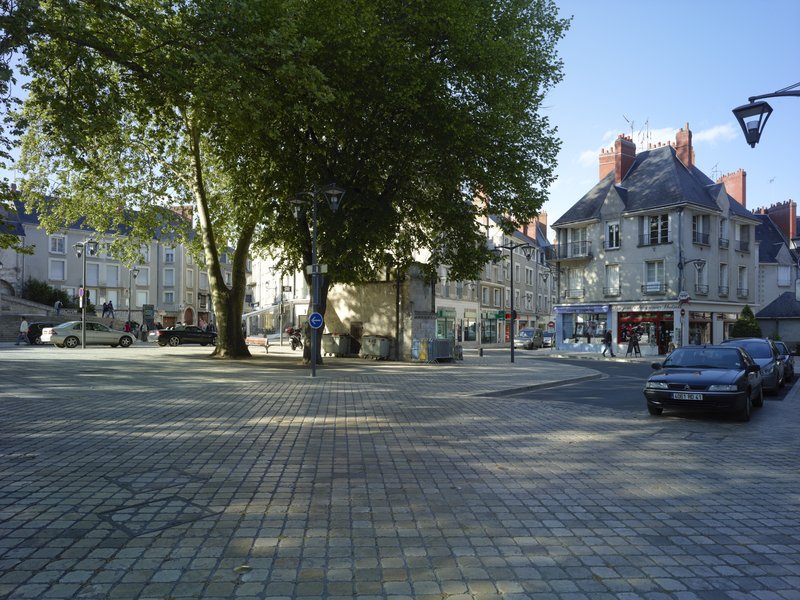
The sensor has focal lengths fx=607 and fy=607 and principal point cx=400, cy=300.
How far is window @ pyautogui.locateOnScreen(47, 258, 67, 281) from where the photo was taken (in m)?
59.3

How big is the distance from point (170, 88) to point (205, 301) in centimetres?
6589

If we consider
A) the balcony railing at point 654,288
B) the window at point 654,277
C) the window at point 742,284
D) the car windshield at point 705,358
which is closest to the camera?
the car windshield at point 705,358

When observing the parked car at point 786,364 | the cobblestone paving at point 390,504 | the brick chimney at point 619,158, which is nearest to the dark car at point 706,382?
the cobblestone paving at point 390,504

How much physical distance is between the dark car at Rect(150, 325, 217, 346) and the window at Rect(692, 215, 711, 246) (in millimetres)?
32526

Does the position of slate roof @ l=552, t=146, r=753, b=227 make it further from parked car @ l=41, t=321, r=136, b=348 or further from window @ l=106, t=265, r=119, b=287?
window @ l=106, t=265, r=119, b=287

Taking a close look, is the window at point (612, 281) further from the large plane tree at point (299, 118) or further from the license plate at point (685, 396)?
the license plate at point (685, 396)

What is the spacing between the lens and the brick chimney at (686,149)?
42594 mm

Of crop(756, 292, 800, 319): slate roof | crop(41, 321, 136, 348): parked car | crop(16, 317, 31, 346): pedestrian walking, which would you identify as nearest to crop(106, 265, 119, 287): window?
crop(16, 317, 31, 346): pedestrian walking

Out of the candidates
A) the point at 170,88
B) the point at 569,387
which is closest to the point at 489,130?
the point at 569,387

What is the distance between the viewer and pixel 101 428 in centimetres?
924

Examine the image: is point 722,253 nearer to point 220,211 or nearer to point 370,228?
point 370,228

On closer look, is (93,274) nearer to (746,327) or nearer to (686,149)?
(686,149)

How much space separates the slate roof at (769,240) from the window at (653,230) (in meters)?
17.8

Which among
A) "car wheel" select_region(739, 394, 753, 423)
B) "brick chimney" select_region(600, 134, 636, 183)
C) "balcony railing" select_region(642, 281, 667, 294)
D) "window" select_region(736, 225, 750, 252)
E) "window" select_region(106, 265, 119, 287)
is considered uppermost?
"brick chimney" select_region(600, 134, 636, 183)
